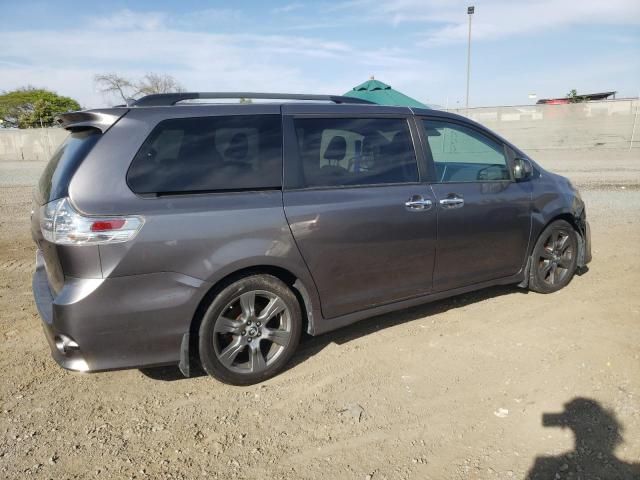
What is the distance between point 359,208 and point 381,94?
10.3 m

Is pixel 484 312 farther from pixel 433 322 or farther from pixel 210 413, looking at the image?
pixel 210 413

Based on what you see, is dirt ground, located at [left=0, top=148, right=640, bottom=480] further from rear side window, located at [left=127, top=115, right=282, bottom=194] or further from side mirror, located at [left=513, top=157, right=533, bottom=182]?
rear side window, located at [left=127, top=115, right=282, bottom=194]

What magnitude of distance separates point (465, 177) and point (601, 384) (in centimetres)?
186

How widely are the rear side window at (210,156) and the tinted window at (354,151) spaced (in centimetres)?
24

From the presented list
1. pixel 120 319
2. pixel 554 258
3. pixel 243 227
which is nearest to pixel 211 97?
pixel 243 227

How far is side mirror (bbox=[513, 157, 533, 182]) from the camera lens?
4.30 metres

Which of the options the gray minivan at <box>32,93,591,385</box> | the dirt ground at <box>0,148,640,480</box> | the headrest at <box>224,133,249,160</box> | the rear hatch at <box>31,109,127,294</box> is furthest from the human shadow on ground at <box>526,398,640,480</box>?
the rear hatch at <box>31,109,127,294</box>

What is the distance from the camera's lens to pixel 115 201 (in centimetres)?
267

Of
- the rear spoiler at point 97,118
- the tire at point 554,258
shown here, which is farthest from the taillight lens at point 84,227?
the tire at point 554,258

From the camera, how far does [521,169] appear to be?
4312mm

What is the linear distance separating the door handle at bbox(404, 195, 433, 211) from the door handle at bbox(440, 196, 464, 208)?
0.42 feet

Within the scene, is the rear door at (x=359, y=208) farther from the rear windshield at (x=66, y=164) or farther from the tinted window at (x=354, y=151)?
the rear windshield at (x=66, y=164)

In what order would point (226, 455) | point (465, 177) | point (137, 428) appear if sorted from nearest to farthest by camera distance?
point (226, 455) < point (137, 428) < point (465, 177)

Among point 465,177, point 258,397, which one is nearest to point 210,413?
point 258,397
